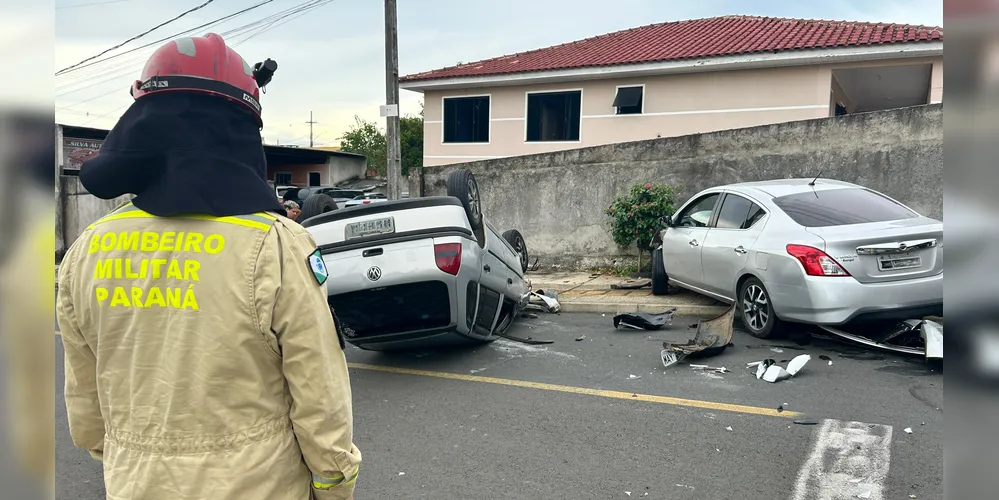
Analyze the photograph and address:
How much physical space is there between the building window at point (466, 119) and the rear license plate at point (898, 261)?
15553 millimetres

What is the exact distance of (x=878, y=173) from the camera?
1003 centimetres

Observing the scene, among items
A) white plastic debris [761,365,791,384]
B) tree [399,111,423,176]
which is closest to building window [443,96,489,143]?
white plastic debris [761,365,791,384]

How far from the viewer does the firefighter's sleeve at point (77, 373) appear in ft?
5.91

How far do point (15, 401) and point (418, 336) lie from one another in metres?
5.14

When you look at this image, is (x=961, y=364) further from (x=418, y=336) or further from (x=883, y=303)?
(x=883, y=303)

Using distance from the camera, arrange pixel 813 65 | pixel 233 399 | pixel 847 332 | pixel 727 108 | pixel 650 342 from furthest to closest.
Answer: pixel 727 108, pixel 813 65, pixel 650 342, pixel 847 332, pixel 233 399

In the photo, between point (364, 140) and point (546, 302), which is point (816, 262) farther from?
point (364, 140)

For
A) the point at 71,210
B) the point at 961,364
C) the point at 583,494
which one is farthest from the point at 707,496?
the point at 71,210

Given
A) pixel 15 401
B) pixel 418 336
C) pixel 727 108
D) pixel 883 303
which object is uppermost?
pixel 727 108

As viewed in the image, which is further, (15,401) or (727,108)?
(727,108)


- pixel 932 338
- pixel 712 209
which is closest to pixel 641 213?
pixel 712 209

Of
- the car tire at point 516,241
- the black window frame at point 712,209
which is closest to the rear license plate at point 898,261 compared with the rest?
the black window frame at point 712,209

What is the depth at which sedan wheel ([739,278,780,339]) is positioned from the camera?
21.6 ft

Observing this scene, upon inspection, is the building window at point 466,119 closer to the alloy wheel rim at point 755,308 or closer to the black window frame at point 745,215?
the black window frame at point 745,215
